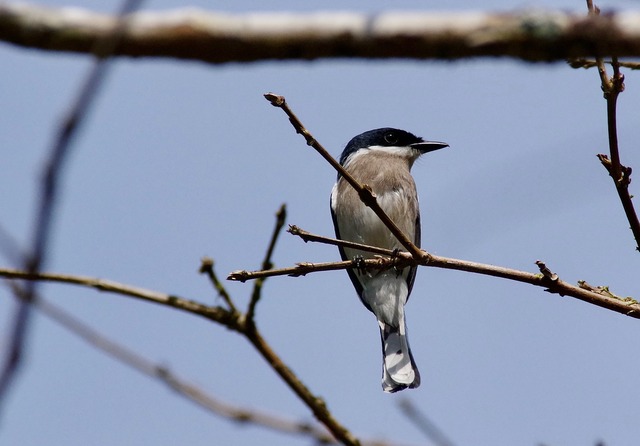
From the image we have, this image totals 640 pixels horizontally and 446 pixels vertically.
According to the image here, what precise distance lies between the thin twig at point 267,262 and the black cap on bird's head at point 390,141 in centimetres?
603

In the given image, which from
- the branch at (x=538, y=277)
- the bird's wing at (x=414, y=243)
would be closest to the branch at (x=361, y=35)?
the branch at (x=538, y=277)

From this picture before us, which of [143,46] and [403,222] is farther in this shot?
[403,222]

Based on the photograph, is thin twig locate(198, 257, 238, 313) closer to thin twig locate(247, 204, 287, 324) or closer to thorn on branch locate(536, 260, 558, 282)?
thin twig locate(247, 204, 287, 324)

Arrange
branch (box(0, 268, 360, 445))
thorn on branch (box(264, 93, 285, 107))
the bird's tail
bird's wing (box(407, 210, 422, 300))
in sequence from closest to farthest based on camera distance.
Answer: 1. branch (box(0, 268, 360, 445))
2. thorn on branch (box(264, 93, 285, 107))
3. the bird's tail
4. bird's wing (box(407, 210, 422, 300))

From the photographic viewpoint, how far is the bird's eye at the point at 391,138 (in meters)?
9.36

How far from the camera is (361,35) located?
1.57 m

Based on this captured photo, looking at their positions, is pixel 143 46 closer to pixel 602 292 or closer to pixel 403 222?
pixel 602 292

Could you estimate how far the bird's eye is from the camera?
9.36 metres

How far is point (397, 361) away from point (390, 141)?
2.93m

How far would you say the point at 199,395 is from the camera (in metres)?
3.05

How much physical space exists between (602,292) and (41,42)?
287 centimetres

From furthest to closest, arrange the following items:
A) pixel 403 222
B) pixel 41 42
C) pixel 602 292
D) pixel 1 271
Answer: pixel 403 222 → pixel 602 292 → pixel 1 271 → pixel 41 42

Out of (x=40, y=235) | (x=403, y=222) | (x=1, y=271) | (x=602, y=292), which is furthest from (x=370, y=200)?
(x=403, y=222)

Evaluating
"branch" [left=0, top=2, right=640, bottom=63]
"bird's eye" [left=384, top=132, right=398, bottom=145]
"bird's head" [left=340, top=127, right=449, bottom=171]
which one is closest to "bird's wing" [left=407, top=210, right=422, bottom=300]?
"bird's head" [left=340, top=127, right=449, bottom=171]
